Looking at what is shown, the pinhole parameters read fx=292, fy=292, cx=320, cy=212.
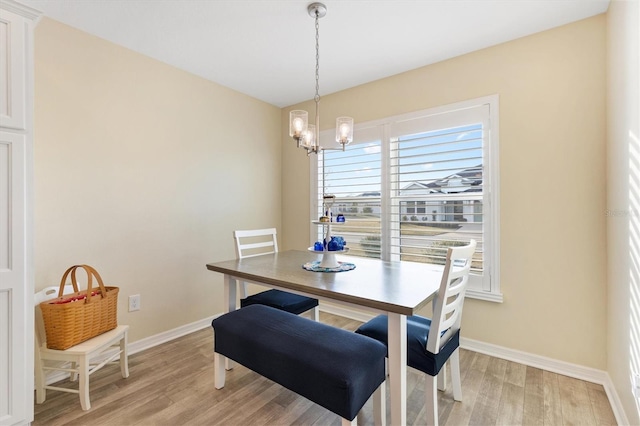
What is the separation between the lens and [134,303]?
7.99 feet

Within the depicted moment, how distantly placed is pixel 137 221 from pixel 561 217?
3.29 metres

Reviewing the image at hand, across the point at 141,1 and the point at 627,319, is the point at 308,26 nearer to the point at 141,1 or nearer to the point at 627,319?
the point at 141,1

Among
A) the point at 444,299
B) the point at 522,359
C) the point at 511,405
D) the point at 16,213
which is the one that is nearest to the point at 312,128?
the point at 444,299

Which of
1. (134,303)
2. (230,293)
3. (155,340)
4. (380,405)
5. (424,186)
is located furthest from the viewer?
(424,186)

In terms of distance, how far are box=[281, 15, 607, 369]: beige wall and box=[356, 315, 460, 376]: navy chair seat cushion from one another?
99 cm

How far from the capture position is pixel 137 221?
8.06 ft

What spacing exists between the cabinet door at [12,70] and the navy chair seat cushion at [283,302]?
169 centimetres

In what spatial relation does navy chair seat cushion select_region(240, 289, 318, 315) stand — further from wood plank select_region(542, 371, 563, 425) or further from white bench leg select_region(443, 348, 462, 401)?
wood plank select_region(542, 371, 563, 425)

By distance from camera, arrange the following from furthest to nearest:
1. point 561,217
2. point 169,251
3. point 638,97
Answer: point 169,251, point 561,217, point 638,97

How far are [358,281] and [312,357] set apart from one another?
0.48 meters

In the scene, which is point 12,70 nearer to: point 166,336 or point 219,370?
point 219,370

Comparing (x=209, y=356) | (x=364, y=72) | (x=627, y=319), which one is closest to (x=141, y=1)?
(x=364, y=72)

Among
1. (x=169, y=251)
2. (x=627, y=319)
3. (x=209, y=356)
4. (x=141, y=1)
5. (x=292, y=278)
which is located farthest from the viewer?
(x=169, y=251)

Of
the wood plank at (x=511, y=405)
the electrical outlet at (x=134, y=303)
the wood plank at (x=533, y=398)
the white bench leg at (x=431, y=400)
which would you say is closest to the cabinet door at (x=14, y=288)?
the electrical outlet at (x=134, y=303)
